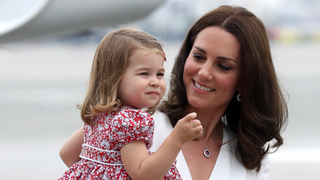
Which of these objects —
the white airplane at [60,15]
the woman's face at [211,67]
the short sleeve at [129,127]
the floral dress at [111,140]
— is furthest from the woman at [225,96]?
the white airplane at [60,15]

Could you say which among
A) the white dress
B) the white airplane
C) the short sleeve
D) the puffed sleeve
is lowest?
the puffed sleeve

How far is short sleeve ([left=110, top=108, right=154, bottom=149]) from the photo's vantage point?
5.19 feet

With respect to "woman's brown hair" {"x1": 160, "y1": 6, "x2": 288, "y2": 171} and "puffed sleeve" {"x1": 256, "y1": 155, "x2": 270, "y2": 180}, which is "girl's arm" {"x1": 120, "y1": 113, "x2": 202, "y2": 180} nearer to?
"woman's brown hair" {"x1": 160, "y1": 6, "x2": 288, "y2": 171}

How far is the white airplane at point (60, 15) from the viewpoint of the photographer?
6.12 meters

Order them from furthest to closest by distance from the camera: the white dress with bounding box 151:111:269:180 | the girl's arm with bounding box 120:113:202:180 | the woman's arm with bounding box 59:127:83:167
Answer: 1. the white dress with bounding box 151:111:269:180
2. the woman's arm with bounding box 59:127:83:167
3. the girl's arm with bounding box 120:113:202:180

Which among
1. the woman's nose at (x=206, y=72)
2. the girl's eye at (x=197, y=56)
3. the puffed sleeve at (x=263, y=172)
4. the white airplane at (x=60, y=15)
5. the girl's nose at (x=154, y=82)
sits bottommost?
the puffed sleeve at (x=263, y=172)

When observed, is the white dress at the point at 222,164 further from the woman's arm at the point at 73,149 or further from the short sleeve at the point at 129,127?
the short sleeve at the point at 129,127

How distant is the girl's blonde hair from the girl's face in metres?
0.02

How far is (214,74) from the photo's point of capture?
6.93ft

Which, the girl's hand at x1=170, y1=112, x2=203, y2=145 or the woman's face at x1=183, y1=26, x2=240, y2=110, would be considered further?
the woman's face at x1=183, y1=26, x2=240, y2=110

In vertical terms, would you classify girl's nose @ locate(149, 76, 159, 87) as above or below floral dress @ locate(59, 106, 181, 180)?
above

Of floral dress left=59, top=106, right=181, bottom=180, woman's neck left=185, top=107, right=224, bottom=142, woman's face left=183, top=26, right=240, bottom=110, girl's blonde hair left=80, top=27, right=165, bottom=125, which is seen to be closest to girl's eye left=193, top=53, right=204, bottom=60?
woman's face left=183, top=26, right=240, bottom=110

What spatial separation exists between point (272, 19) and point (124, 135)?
1916 centimetres

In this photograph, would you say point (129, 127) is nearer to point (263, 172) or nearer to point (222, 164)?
point (222, 164)
